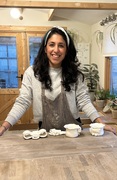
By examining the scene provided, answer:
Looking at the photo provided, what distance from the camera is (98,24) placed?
412cm

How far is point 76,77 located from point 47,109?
334mm

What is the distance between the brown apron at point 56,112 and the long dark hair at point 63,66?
70mm

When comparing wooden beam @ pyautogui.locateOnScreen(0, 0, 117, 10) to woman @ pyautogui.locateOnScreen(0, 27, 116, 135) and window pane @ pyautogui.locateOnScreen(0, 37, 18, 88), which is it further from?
window pane @ pyautogui.locateOnScreen(0, 37, 18, 88)

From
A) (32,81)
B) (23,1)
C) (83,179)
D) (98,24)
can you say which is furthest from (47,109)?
(98,24)

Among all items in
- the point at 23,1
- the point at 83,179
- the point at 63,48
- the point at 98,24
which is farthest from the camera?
the point at 98,24

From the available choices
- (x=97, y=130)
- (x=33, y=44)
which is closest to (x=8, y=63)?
(x=33, y=44)

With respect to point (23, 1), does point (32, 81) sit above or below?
below

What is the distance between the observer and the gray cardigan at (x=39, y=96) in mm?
1416

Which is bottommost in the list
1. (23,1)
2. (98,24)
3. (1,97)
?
(1,97)

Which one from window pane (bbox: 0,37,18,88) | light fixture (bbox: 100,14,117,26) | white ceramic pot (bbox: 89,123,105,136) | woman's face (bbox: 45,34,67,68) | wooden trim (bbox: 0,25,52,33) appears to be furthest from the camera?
window pane (bbox: 0,37,18,88)

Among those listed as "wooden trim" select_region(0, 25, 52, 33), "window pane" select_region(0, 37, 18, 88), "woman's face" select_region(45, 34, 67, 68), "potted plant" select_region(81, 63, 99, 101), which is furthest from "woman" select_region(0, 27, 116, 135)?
"window pane" select_region(0, 37, 18, 88)

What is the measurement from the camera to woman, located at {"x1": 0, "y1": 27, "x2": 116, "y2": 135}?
55.3 inches

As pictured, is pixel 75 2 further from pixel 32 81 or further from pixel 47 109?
pixel 47 109

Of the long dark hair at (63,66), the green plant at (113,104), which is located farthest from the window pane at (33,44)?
the long dark hair at (63,66)
